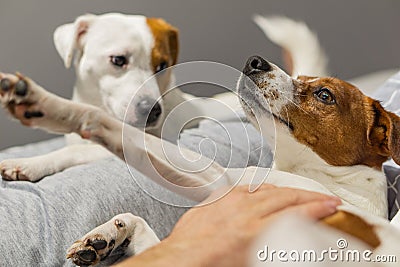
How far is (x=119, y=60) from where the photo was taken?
123 centimetres

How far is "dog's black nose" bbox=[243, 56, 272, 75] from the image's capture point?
785mm

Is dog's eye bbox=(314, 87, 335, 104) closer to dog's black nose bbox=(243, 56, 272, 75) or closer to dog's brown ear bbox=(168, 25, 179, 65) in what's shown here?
dog's black nose bbox=(243, 56, 272, 75)

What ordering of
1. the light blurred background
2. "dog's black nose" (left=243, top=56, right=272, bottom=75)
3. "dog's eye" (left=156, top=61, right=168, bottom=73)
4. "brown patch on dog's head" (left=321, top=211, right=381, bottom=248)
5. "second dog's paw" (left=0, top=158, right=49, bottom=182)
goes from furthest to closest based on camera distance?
the light blurred background
"dog's eye" (left=156, top=61, right=168, bottom=73)
"second dog's paw" (left=0, top=158, right=49, bottom=182)
"dog's black nose" (left=243, top=56, right=272, bottom=75)
"brown patch on dog's head" (left=321, top=211, right=381, bottom=248)

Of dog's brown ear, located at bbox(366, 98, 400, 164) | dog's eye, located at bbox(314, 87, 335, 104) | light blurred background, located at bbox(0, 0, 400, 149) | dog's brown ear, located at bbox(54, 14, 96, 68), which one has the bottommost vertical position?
light blurred background, located at bbox(0, 0, 400, 149)

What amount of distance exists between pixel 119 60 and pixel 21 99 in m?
0.59

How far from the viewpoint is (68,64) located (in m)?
1.29

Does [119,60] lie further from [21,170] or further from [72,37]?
[21,170]

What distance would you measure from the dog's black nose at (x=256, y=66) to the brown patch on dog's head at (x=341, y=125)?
6cm

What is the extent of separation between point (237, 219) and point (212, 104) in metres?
0.26

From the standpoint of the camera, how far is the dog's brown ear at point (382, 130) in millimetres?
823

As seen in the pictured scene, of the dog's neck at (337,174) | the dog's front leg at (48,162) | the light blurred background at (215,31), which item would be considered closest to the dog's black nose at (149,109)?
the dog's front leg at (48,162)

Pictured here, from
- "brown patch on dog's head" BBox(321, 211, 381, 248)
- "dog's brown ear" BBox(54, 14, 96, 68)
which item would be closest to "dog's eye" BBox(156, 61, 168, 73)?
"dog's brown ear" BBox(54, 14, 96, 68)

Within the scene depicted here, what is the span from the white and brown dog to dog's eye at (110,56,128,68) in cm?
45

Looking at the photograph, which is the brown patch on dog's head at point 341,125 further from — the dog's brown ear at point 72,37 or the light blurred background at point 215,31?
the light blurred background at point 215,31
